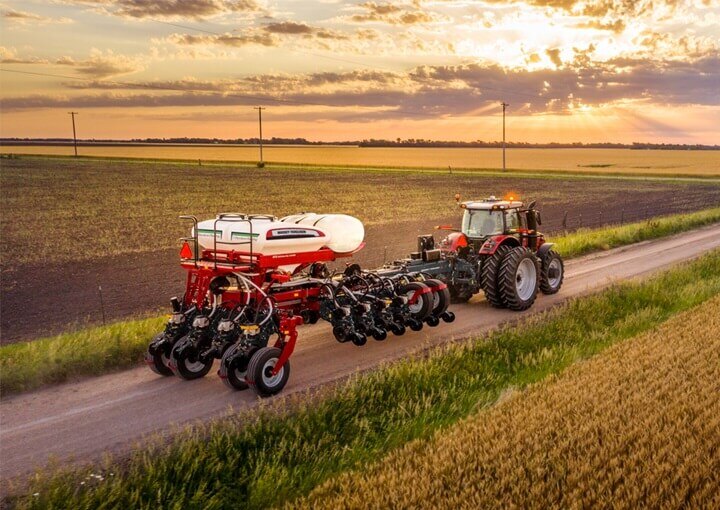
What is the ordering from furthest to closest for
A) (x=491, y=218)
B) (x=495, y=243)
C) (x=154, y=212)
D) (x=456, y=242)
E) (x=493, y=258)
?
(x=154, y=212) < (x=491, y=218) < (x=456, y=242) < (x=495, y=243) < (x=493, y=258)

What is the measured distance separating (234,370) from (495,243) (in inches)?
327

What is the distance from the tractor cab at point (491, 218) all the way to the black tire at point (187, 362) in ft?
27.6

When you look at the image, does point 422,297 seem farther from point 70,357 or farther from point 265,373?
point 70,357

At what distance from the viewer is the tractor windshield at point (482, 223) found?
17891mm

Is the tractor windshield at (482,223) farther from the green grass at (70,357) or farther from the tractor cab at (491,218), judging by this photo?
the green grass at (70,357)

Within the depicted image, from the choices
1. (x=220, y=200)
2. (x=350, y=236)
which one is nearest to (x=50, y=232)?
(x=220, y=200)

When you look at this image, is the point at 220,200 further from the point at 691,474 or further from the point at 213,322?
the point at 691,474

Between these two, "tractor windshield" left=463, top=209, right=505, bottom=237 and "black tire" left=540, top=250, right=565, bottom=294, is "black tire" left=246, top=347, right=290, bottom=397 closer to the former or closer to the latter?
"tractor windshield" left=463, top=209, right=505, bottom=237

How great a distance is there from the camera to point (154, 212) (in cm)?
4644

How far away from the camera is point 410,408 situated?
10.0 metres

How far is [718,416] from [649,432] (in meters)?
1.14

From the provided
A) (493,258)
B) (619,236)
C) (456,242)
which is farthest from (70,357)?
(619,236)

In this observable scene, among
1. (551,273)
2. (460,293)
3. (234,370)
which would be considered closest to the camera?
(234,370)

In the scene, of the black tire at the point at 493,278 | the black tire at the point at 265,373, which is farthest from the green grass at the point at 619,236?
the black tire at the point at 265,373
